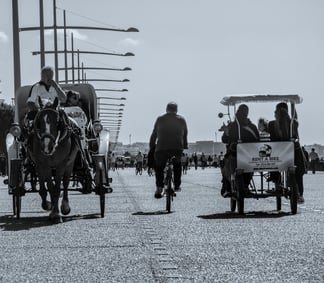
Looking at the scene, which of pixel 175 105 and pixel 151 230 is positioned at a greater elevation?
pixel 175 105

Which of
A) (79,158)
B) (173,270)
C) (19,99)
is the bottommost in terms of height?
(173,270)

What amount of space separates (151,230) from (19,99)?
597 centimetres

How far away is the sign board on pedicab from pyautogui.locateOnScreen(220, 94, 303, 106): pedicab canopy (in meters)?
1.22

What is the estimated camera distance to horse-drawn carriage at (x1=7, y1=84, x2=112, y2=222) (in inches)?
560

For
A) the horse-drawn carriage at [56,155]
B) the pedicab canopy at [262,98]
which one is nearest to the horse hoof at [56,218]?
the horse-drawn carriage at [56,155]

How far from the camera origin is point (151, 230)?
1242 cm

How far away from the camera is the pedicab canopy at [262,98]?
55.6ft

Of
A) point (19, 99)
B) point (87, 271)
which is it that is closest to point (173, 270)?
point (87, 271)

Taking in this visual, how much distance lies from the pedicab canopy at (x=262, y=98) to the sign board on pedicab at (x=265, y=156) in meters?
1.22

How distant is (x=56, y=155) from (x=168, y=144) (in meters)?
3.11

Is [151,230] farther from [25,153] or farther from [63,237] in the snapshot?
[25,153]

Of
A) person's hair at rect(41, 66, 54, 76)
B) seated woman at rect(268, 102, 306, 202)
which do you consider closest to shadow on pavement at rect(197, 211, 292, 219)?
seated woman at rect(268, 102, 306, 202)

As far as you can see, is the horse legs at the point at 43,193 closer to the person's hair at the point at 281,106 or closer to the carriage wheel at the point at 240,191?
the carriage wheel at the point at 240,191

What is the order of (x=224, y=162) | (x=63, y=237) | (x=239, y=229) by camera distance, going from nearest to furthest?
(x=63, y=237)
(x=239, y=229)
(x=224, y=162)
